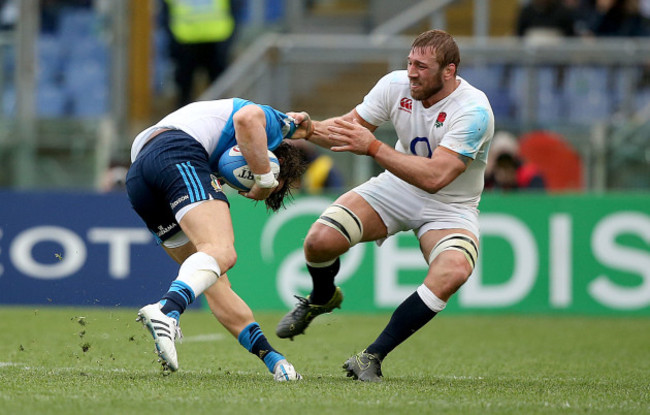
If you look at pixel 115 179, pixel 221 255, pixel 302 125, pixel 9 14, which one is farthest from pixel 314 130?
pixel 9 14

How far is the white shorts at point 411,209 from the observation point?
6.95m

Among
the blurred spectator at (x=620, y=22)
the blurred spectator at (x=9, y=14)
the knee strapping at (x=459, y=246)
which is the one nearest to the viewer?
the knee strapping at (x=459, y=246)

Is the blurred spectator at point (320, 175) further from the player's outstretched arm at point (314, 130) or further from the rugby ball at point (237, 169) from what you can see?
the rugby ball at point (237, 169)

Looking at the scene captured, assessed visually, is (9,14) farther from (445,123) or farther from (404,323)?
(404,323)

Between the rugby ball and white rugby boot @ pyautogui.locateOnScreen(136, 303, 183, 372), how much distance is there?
1.03 meters

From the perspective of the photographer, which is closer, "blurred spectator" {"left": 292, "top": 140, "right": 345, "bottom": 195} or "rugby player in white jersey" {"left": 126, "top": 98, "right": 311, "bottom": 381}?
"rugby player in white jersey" {"left": 126, "top": 98, "right": 311, "bottom": 381}

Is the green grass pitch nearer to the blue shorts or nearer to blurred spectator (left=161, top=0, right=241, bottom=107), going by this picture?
the blue shorts

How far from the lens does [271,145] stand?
21.0 feet

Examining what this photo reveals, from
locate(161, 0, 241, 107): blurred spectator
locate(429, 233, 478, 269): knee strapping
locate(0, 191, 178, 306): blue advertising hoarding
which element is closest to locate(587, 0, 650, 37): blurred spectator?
locate(161, 0, 241, 107): blurred spectator

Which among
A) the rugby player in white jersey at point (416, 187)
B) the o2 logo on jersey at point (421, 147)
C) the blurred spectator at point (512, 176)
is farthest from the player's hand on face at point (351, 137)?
the blurred spectator at point (512, 176)

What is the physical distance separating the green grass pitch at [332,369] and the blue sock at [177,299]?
1.33 feet

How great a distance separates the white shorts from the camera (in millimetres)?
6945

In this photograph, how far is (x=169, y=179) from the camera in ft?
19.7

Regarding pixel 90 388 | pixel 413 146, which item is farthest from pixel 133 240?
pixel 90 388
